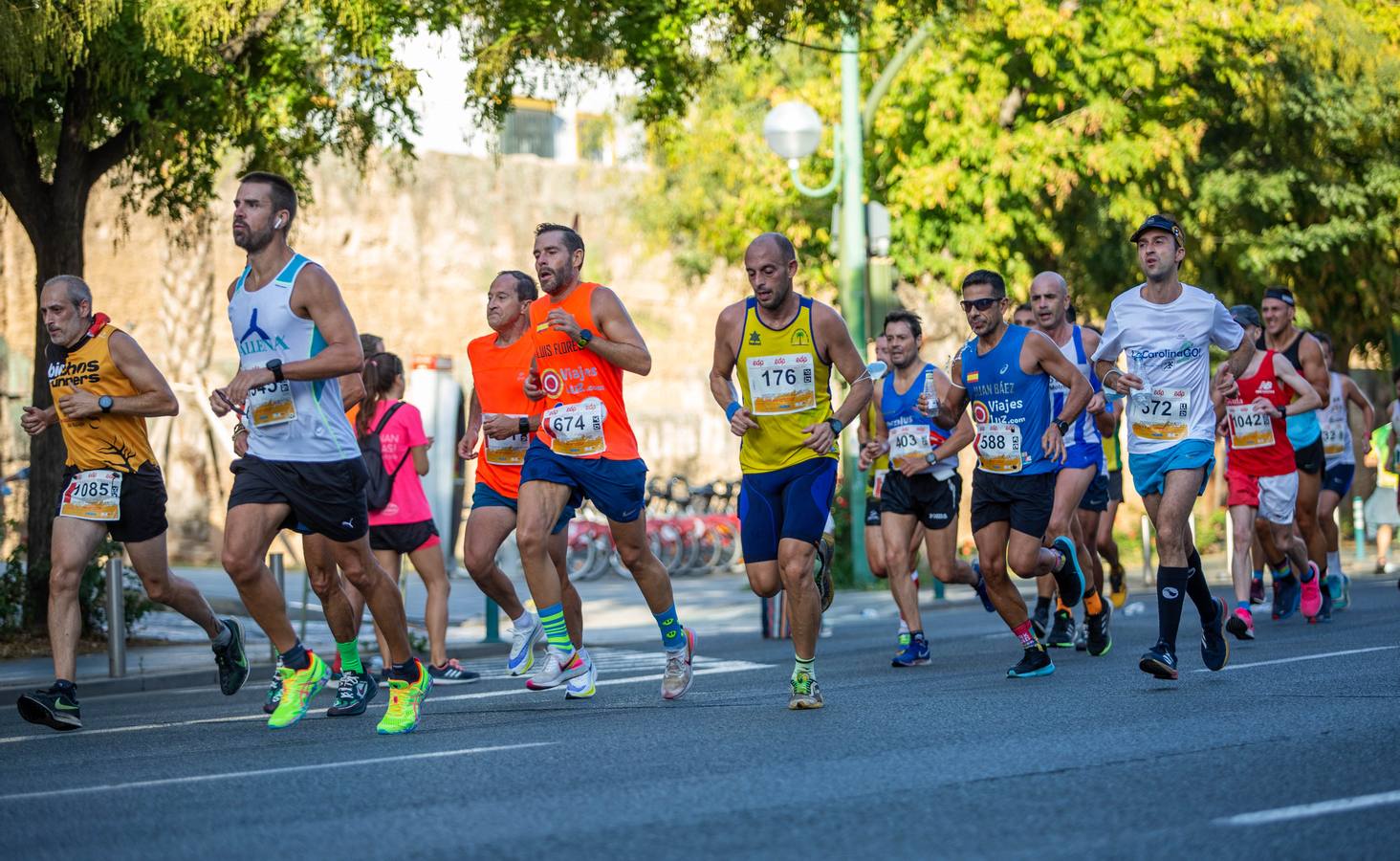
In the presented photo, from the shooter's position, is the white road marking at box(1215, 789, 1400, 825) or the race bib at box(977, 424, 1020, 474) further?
the race bib at box(977, 424, 1020, 474)

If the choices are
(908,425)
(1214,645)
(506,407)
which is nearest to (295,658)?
(506,407)

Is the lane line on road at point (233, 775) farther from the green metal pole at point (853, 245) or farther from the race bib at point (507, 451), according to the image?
the green metal pole at point (853, 245)

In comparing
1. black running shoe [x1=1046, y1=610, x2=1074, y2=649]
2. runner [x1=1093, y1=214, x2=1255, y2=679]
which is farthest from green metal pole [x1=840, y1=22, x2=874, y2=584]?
runner [x1=1093, y1=214, x2=1255, y2=679]

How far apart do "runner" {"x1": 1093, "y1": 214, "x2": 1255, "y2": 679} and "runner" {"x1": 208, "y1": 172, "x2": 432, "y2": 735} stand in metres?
3.71

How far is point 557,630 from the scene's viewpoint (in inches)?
372

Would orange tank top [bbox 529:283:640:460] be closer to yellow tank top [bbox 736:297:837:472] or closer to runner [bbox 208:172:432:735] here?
yellow tank top [bbox 736:297:837:472]

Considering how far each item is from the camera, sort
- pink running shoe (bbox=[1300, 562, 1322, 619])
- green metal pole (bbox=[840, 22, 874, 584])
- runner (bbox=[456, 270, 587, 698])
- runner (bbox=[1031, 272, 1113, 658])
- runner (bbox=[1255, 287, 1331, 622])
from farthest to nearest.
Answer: green metal pole (bbox=[840, 22, 874, 584]) → runner (bbox=[1255, 287, 1331, 622]) → pink running shoe (bbox=[1300, 562, 1322, 619]) → runner (bbox=[1031, 272, 1113, 658]) → runner (bbox=[456, 270, 587, 698])

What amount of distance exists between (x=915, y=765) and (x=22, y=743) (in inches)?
163

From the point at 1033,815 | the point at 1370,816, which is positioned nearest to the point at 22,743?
the point at 1033,815

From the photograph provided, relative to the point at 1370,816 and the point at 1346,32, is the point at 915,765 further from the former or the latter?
the point at 1346,32

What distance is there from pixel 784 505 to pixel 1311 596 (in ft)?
20.3

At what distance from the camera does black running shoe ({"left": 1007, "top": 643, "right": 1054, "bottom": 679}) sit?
1010 cm

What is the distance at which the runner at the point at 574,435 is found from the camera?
30.1ft

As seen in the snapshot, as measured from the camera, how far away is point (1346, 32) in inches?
996
